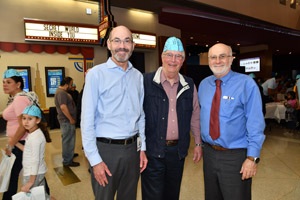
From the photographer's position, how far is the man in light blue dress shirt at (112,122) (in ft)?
5.42

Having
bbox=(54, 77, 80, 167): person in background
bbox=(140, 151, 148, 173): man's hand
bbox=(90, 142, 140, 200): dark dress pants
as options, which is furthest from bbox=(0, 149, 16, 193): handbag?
bbox=(54, 77, 80, 167): person in background

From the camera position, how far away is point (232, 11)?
353 inches

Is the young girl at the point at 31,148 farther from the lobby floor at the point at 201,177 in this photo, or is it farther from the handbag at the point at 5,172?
the lobby floor at the point at 201,177

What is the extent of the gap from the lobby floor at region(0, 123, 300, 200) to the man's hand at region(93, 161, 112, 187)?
1.64 meters

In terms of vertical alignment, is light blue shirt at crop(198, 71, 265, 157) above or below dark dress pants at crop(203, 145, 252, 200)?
above

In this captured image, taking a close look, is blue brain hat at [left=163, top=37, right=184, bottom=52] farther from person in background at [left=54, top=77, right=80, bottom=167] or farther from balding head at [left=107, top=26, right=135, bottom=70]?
person in background at [left=54, top=77, right=80, bottom=167]

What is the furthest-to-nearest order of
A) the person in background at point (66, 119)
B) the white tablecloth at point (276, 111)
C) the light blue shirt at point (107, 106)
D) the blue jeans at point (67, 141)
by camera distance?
the white tablecloth at point (276, 111)
the blue jeans at point (67, 141)
the person in background at point (66, 119)
the light blue shirt at point (107, 106)

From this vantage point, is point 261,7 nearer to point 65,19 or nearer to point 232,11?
point 232,11

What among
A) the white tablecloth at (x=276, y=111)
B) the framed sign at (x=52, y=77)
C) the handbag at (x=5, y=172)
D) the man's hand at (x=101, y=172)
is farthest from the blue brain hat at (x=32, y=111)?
the white tablecloth at (x=276, y=111)

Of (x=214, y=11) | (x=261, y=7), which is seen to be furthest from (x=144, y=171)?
(x=261, y=7)

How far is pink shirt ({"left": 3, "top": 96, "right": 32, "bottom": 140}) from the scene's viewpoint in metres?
2.37

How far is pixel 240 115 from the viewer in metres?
1.85

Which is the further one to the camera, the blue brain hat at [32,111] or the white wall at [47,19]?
the white wall at [47,19]

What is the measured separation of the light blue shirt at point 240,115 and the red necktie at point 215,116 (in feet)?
0.09
